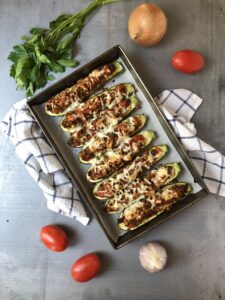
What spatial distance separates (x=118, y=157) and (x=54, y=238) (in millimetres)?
408

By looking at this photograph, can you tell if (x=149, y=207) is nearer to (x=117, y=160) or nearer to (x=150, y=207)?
(x=150, y=207)

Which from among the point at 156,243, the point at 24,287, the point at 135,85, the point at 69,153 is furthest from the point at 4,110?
the point at 156,243

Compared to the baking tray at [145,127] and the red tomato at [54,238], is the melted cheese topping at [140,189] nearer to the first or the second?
the baking tray at [145,127]

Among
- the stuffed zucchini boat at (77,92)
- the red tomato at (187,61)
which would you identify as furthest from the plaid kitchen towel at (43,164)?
the red tomato at (187,61)

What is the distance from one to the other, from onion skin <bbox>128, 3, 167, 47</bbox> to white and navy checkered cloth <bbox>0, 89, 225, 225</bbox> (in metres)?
0.28

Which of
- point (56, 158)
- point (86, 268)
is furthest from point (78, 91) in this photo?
point (86, 268)

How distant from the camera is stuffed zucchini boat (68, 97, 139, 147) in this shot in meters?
1.55

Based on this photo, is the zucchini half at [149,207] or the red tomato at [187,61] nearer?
the zucchini half at [149,207]

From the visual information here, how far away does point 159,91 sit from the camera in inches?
63.9

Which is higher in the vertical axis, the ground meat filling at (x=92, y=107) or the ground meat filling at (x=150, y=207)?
the ground meat filling at (x=92, y=107)

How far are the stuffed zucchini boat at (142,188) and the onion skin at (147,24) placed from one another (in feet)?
1.73

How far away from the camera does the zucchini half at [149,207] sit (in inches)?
58.4

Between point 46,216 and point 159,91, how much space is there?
704 mm

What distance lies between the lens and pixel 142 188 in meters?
1.51
